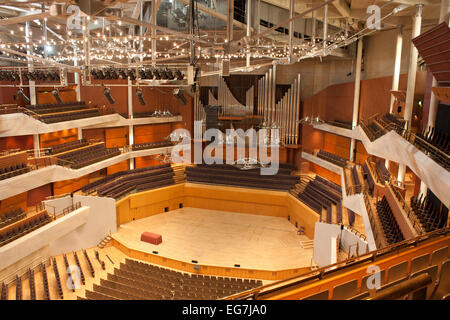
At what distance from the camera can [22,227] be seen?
32.1 feet

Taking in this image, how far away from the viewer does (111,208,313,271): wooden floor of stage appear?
1129cm

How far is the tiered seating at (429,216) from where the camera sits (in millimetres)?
6289

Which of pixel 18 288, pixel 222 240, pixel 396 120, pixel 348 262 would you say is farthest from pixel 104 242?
pixel 348 262

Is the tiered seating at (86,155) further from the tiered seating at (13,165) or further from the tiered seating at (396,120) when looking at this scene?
the tiered seating at (396,120)

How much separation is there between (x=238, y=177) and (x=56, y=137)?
7557 mm

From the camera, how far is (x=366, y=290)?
10.9ft

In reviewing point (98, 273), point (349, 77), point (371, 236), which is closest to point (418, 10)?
point (371, 236)

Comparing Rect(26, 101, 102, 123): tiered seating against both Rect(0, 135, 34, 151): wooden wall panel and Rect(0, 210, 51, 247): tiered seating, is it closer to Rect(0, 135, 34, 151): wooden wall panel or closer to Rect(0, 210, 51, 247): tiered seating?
Rect(0, 135, 34, 151): wooden wall panel

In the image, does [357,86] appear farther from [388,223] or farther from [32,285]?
[32,285]

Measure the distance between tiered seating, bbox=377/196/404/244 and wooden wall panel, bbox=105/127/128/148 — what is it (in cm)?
1181

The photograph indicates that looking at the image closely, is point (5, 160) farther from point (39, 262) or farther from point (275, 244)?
point (275, 244)

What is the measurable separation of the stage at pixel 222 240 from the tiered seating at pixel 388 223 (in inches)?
119

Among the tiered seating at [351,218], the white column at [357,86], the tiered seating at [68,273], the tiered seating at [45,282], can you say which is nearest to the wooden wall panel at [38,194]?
the tiered seating at [68,273]

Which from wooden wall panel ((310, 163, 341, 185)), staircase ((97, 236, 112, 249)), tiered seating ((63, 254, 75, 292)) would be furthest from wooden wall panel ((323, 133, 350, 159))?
tiered seating ((63, 254, 75, 292))
